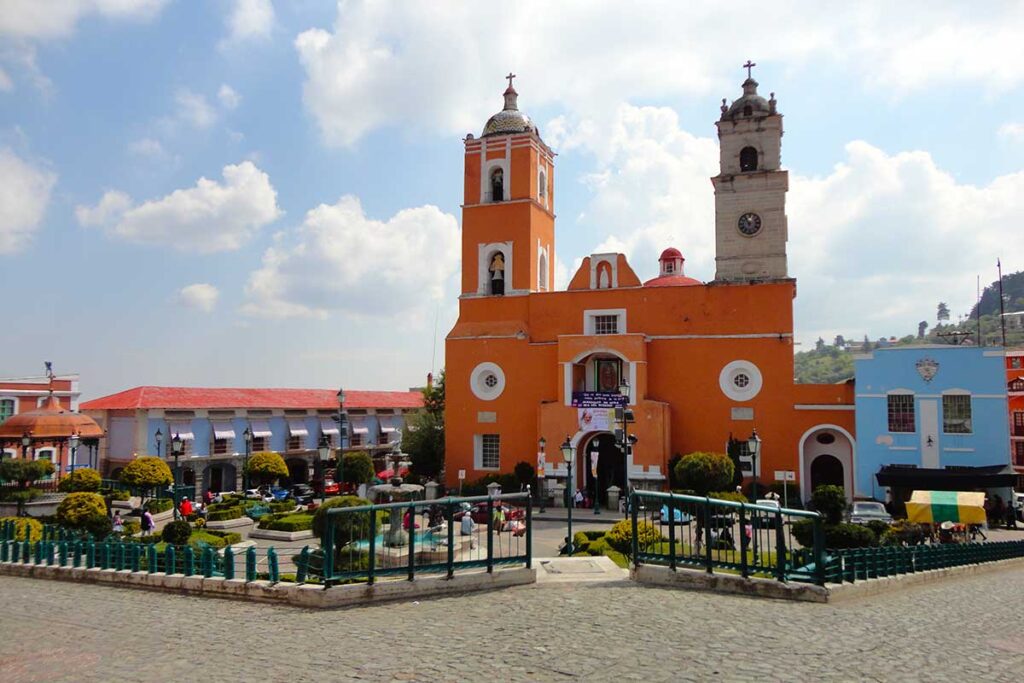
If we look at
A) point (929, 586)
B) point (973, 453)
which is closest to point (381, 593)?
point (929, 586)

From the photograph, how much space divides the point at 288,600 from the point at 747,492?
2139 centimetres

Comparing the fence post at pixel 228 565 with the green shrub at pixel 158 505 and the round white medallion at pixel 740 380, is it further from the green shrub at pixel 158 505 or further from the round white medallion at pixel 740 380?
the round white medallion at pixel 740 380

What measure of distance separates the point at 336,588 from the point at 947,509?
1598cm

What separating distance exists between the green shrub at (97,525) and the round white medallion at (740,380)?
2126 cm

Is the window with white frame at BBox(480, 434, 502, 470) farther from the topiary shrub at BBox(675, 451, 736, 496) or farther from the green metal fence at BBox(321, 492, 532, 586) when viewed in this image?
the green metal fence at BBox(321, 492, 532, 586)

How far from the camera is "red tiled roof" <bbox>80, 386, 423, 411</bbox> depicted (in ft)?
119

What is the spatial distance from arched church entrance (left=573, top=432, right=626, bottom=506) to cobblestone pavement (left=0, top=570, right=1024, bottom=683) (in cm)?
1898

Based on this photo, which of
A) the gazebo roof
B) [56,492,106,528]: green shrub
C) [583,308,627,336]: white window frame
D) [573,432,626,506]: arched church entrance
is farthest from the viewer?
[583,308,627,336]: white window frame

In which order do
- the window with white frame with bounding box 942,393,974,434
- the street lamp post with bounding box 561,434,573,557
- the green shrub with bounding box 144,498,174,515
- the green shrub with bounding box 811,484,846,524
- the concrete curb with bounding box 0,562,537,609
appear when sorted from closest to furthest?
the concrete curb with bounding box 0,562,537,609 → the green shrub with bounding box 811,484,846,524 → the street lamp post with bounding box 561,434,573,557 → the window with white frame with bounding box 942,393,974,434 → the green shrub with bounding box 144,498,174,515

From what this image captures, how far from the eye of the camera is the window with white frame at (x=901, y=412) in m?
26.4

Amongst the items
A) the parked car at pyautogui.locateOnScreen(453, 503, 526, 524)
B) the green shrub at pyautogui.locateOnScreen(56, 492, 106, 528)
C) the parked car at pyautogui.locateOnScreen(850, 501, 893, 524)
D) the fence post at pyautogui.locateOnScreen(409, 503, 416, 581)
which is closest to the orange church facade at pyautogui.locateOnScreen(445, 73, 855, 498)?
the parked car at pyautogui.locateOnScreen(850, 501, 893, 524)

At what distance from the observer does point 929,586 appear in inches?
519

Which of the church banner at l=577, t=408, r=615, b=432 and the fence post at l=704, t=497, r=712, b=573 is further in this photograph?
the church banner at l=577, t=408, r=615, b=432

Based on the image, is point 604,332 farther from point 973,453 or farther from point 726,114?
point 973,453
